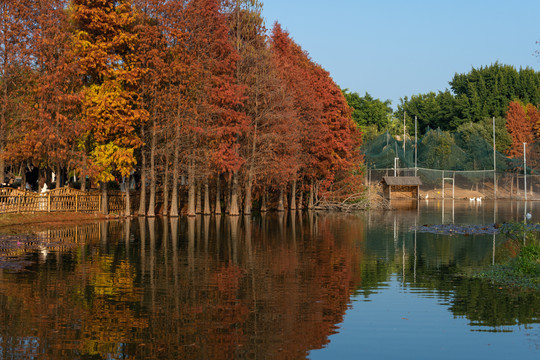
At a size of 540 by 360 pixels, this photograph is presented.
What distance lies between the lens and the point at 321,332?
13.1 meters

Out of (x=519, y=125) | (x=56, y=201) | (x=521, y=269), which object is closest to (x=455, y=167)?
(x=519, y=125)

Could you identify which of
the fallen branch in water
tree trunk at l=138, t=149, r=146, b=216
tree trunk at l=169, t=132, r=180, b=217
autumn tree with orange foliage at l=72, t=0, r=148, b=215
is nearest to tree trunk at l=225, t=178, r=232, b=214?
tree trunk at l=169, t=132, r=180, b=217

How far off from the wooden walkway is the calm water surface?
1123 centimetres

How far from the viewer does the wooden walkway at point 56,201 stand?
132 ft

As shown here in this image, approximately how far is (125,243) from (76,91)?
67.4 feet

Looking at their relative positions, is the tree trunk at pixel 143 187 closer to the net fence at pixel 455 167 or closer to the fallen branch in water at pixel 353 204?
the fallen branch in water at pixel 353 204

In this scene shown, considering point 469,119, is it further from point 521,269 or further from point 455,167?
point 521,269

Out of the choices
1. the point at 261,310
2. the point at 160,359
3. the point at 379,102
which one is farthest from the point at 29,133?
the point at 379,102

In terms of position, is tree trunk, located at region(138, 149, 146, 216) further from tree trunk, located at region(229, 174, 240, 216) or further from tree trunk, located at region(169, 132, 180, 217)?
tree trunk, located at region(229, 174, 240, 216)

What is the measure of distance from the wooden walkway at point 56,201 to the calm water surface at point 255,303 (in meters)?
11.2

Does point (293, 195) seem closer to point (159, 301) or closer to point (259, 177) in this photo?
point (259, 177)

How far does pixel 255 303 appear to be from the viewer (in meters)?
15.9

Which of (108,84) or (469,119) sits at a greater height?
(469,119)

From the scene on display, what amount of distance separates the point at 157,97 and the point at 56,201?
10.5 metres
